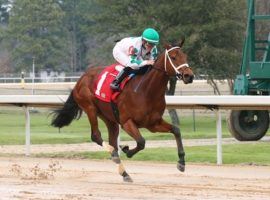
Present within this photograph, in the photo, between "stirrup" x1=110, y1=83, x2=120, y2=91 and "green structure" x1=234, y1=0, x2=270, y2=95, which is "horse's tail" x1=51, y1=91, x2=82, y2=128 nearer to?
"stirrup" x1=110, y1=83, x2=120, y2=91

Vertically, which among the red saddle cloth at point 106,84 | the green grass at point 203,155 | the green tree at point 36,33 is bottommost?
the green tree at point 36,33

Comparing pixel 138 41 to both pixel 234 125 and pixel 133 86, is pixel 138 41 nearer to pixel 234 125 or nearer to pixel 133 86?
pixel 133 86

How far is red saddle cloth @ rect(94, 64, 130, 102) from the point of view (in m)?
10.5

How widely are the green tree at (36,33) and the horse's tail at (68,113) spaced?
5771cm

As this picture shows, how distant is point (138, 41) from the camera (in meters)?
10.2

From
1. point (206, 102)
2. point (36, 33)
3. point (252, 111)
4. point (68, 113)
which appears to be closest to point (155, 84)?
point (68, 113)

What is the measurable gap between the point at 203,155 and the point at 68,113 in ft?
9.16

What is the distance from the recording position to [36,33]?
72.8m

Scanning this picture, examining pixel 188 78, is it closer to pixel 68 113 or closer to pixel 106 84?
pixel 106 84

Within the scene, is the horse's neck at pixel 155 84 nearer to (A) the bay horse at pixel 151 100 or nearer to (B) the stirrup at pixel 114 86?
(A) the bay horse at pixel 151 100

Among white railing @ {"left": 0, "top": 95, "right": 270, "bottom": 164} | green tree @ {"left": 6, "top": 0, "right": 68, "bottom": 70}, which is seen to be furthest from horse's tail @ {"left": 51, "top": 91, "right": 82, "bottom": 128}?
green tree @ {"left": 6, "top": 0, "right": 68, "bottom": 70}

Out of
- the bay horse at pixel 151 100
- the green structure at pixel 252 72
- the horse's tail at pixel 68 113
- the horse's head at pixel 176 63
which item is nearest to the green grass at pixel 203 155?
the green structure at pixel 252 72

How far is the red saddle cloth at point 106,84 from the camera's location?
10487 mm

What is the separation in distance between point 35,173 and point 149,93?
210 cm
